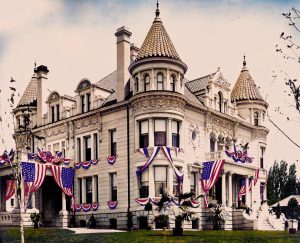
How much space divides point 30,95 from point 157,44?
1488cm

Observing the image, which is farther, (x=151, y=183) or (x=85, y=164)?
(x=85, y=164)

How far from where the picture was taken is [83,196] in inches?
1486

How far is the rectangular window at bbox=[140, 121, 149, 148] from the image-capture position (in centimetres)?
3362

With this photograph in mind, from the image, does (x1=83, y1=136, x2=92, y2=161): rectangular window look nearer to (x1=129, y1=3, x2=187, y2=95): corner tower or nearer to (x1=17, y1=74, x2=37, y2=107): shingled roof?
(x1=129, y1=3, x2=187, y2=95): corner tower

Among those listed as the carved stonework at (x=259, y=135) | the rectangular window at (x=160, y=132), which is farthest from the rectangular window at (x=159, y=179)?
the carved stonework at (x=259, y=135)

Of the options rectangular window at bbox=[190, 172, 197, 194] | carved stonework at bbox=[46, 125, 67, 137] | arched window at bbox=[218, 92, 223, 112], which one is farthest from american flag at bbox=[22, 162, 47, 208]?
arched window at bbox=[218, 92, 223, 112]

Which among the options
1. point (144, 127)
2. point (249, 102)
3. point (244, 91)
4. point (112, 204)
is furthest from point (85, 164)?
point (244, 91)

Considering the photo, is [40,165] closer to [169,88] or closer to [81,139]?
[81,139]

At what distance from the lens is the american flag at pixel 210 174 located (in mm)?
36000

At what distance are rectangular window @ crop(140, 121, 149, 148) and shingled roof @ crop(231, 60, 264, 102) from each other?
12639mm

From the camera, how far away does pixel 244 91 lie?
147 ft

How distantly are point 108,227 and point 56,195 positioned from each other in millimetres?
6551

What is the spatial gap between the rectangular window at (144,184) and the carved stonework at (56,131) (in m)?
9.15

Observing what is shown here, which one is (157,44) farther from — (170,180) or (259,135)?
(259,135)
